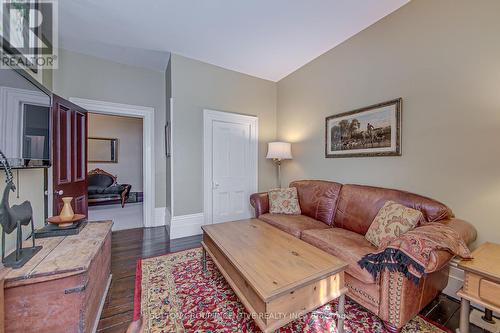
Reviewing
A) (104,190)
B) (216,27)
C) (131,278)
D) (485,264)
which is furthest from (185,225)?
(104,190)

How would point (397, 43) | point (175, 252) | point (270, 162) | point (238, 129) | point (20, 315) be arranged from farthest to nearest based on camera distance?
point (270, 162)
point (238, 129)
point (175, 252)
point (397, 43)
point (20, 315)

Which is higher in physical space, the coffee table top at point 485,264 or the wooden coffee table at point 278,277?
the coffee table top at point 485,264

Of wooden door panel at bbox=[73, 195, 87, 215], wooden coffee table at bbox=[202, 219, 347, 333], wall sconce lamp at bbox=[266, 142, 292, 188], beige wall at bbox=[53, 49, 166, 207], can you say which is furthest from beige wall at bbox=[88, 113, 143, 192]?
wooden coffee table at bbox=[202, 219, 347, 333]

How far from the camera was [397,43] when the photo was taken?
2.26m

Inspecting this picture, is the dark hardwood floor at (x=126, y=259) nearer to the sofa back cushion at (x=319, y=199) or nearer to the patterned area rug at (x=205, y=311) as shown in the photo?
the patterned area rug at (x=205, y=311)

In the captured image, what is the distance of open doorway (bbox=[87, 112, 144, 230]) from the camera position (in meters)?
5.34

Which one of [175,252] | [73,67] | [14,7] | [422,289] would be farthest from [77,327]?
[73,67]

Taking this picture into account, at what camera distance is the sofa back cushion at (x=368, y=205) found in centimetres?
182

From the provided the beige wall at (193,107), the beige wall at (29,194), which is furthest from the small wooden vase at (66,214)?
the beige wall at (193,107)

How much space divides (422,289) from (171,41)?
3.86 metres

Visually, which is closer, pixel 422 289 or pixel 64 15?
pixel 422 289

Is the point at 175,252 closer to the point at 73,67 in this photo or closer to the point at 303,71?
the point at 73,67

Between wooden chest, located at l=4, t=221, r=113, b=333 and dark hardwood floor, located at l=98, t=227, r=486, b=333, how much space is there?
7.9 inches

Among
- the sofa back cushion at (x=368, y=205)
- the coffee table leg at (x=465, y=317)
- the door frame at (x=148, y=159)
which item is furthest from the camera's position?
the door frame at (x=148, y=159)
